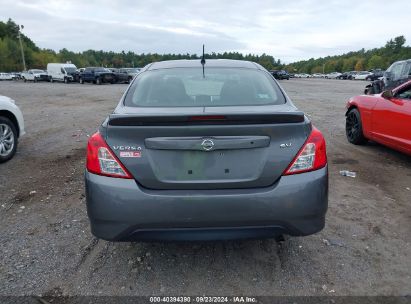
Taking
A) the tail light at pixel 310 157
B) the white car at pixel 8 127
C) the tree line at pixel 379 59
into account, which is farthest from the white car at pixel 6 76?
the tree line at pixel 379 59

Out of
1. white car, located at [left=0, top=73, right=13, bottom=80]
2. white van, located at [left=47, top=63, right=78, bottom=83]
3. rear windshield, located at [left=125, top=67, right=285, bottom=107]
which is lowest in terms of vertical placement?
white car, located at [left=0, top=73, right=13, bottom=80]

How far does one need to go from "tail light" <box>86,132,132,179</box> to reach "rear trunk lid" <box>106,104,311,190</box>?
0.04 metres

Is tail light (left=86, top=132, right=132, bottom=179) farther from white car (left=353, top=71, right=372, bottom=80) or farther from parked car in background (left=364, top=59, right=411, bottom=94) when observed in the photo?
white car (left=353, top=71, right=372, bottom=80)

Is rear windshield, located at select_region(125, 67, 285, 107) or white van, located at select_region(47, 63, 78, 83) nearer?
rear windshield, located at select_region(125, 67, 285, 107)

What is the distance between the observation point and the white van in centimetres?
4000

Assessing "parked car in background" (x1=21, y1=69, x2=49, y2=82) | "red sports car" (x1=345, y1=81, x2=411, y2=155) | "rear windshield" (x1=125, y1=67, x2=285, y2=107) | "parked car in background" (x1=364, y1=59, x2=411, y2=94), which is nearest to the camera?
"rear windshield" (x1=125, y1=67, x2=285, y2=107)

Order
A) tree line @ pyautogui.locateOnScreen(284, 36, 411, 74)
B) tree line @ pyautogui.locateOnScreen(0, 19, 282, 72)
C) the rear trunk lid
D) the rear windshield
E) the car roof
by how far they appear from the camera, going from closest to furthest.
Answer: the rear trunk lid
the rear windshield
the car roof
tree line @ pyautogui.locateOnScreen(0, 19, 282, 72)
tree line @ pyautogui.locateOnScreen(284, 36, 411, 74)

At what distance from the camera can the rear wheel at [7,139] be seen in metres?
6.04

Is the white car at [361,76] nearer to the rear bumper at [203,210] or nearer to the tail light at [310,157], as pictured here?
the tail light at [310,157]

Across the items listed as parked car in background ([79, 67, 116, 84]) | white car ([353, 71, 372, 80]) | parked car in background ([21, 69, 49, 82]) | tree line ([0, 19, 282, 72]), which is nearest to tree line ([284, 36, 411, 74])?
tree line ([0, 19, 282, 72])

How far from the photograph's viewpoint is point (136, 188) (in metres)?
2.52

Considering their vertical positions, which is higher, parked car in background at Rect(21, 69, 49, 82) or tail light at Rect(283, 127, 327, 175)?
tail light at Rect(283, 127, 327, 175)

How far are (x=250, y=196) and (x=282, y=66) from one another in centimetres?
16469

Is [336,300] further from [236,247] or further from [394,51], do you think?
[394,51]
